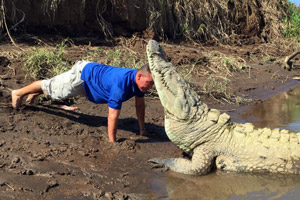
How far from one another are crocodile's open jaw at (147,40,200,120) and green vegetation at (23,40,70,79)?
2393mm

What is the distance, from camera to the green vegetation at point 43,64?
619 cm

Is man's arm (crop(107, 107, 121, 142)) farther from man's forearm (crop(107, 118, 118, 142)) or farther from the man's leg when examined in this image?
the man's leg

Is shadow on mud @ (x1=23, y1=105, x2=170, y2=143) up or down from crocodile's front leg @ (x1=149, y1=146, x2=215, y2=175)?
up

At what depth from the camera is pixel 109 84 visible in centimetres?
446

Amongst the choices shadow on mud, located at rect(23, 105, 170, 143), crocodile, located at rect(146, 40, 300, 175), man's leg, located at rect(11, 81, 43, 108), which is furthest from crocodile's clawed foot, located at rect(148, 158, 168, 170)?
man's leg, located at rect(11, 81, 43, 108)

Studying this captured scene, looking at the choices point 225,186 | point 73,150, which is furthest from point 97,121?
point 225,186

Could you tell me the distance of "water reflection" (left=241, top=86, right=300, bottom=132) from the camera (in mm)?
5912

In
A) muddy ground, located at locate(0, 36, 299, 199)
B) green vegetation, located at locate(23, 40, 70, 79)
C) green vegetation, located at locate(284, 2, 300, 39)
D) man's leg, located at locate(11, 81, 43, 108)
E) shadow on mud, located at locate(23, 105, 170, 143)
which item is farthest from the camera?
green vegetation, located at locate(284, 2, 300, 39)

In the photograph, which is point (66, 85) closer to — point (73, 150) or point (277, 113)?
point (73, 150)

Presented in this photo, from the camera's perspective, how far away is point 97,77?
4582mm

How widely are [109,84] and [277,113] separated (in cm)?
329

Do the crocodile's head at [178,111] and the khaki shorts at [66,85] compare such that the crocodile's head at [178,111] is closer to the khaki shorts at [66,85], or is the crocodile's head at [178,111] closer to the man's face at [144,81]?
the man's face at [144,81]

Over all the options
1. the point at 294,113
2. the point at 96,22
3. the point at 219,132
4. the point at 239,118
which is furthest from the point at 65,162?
the point at 96,22

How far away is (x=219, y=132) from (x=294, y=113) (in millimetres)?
2821
